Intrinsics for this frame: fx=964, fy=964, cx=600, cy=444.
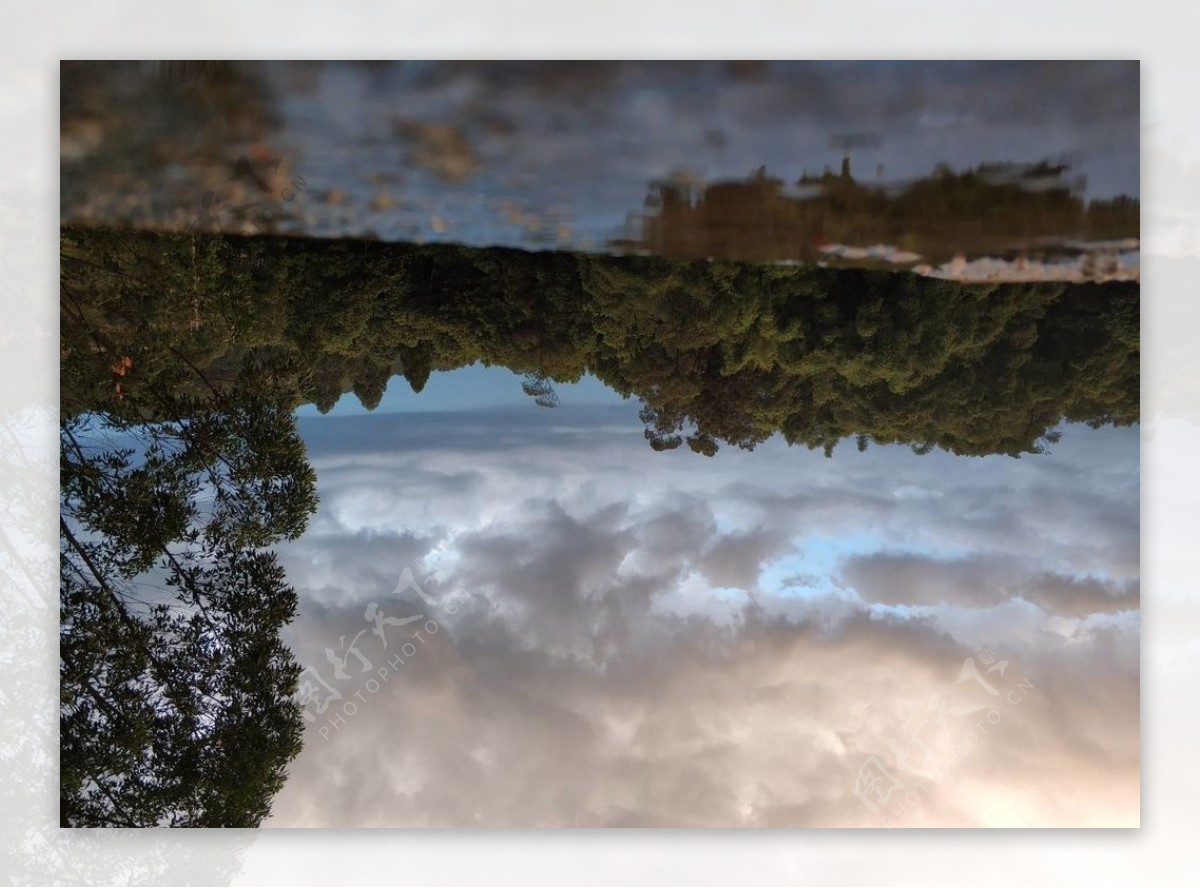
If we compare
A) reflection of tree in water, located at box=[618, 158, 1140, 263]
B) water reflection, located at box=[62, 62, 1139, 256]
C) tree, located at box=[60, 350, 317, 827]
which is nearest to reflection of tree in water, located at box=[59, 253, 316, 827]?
tree, located at box=[60, 350, 317, 827]

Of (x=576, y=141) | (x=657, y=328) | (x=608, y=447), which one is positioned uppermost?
(x=576, y=141)

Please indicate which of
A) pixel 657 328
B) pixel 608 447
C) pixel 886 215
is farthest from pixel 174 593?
pixel 886 215

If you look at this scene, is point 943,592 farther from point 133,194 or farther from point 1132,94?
point 133,194

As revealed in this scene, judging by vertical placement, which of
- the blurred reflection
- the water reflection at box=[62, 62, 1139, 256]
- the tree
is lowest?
the tree

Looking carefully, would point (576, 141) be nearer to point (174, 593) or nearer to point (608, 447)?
point (608, 447)

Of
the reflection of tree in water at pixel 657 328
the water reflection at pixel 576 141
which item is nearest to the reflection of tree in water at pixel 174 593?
the reflection of tree in water at pixel 657 328

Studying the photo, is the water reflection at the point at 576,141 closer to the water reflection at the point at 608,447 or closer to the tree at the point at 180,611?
the water reflection at the point at 608,447

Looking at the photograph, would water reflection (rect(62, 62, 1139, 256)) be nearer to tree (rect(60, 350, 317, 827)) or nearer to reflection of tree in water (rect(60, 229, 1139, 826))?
reflection of tree in water (rect(60, 229, 1139, 826))

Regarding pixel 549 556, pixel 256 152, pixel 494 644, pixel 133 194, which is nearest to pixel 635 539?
pixel 549 556
